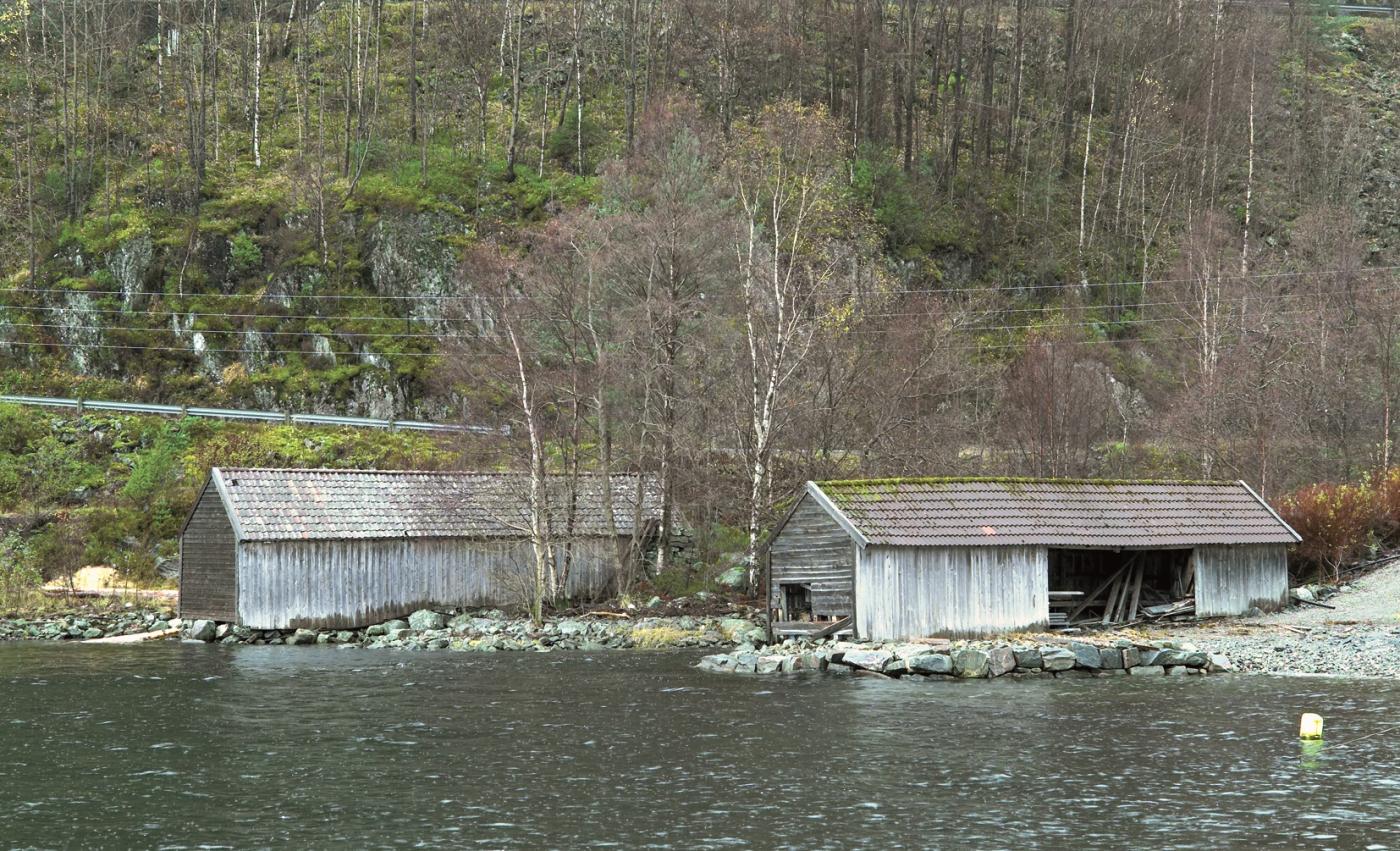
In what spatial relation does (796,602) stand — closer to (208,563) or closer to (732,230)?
(732,230)

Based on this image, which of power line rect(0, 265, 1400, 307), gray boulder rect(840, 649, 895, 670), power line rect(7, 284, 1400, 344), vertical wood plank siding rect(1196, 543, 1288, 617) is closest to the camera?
gray boulder rect(840, 649, 895, 670)

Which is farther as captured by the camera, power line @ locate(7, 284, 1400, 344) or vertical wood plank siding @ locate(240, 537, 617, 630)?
power line @ locate(7, 284, 1400, 344)

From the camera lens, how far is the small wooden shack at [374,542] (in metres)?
37.9

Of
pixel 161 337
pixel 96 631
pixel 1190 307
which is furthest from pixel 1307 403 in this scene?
pixel 161 337

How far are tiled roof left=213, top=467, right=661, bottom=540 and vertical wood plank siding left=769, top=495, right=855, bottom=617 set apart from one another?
8.71 metres

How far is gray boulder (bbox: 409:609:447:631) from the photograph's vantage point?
38.5 meters

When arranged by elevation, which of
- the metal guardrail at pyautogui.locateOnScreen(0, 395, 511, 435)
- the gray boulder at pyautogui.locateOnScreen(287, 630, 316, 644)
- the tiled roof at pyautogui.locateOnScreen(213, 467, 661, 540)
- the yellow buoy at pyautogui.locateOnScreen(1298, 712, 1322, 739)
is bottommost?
the gray boulder at pyautogui.locateOnScreen(287, 630, 316, 644)


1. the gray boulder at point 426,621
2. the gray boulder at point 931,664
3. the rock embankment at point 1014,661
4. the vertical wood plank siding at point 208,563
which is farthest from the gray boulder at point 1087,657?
the vertical wood plank siding at point 208,563

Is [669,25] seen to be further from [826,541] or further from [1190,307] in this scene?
[826,541]

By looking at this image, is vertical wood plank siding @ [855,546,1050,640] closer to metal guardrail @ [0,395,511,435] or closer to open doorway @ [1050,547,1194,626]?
open doorway @ [1050,547,1194,626]

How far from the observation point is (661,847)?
15.1m

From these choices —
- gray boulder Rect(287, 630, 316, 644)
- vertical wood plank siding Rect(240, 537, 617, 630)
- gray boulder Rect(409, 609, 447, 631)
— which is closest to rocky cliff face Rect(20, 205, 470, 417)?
vertical wood plank siding Rect(240, 537, 617, 630)

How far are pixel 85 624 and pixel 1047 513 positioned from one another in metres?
25.9

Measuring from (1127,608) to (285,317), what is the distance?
1526 inches
